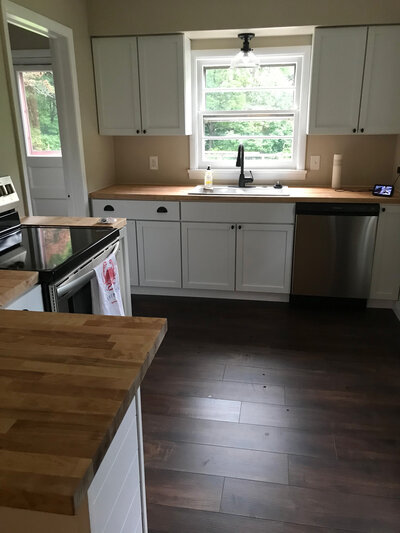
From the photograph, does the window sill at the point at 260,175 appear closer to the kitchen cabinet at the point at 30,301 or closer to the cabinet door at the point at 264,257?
the cabinet door at the point at 264,257

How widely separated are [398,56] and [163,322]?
300cm

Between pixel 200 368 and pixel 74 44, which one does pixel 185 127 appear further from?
pixel 200 368

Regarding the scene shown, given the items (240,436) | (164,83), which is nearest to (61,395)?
(240,436)

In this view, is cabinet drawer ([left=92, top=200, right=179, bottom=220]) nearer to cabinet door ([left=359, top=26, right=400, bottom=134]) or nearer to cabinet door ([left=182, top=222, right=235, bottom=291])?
cabinet door ([left=182, top=222, right=235, bottom=291])

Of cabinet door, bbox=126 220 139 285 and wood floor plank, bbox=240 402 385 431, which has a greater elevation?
cabinet door, bbox=126 220 139 285

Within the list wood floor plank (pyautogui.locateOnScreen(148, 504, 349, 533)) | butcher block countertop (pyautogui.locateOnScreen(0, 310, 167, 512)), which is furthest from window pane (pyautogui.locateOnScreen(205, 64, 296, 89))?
wood floor plank (pyautogui.locateOnScreen(148, 504, 349, 533))

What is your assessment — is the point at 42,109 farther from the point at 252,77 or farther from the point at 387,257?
the point at 387,257

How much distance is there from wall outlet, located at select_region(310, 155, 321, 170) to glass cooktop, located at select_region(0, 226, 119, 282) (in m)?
2.16

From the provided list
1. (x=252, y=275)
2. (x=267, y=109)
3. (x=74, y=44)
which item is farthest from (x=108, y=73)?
(x=252, y=275)

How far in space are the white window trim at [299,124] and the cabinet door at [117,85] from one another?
54 centimetres

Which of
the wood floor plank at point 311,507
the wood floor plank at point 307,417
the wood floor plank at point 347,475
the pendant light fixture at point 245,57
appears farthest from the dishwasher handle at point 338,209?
the wood floor plank at point 311,507

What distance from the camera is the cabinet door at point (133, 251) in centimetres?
360

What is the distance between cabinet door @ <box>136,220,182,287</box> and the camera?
3.57 m

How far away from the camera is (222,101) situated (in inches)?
151
